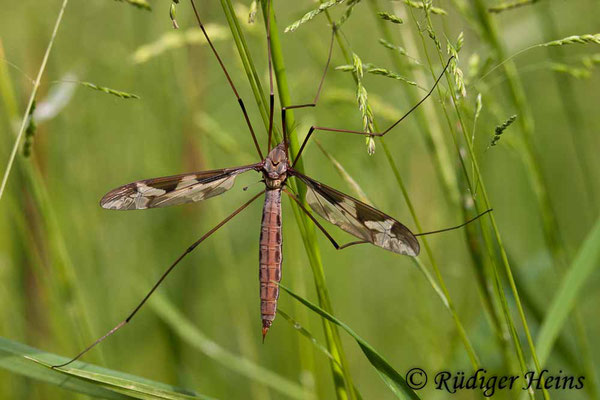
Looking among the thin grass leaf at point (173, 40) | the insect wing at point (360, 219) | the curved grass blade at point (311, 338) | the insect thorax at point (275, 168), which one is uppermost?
the thin grass leaf at point (173, 40)

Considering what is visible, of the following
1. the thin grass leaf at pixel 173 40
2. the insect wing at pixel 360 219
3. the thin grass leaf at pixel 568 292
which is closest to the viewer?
the thin grass leaf at pixel 568 292

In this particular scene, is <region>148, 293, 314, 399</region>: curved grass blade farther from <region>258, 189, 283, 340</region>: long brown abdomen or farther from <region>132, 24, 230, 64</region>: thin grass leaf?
<region>132, 24, 230, 64</region>: thin grass leaf

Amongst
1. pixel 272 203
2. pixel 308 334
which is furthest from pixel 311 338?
pixel 272 203

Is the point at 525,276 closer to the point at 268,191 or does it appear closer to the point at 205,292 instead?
the point at 268,191

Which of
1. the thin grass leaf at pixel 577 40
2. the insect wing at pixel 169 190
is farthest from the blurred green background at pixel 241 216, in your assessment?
the thin grass leaf at pixel 577 40

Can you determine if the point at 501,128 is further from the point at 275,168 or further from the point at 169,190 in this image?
the point at 169,190

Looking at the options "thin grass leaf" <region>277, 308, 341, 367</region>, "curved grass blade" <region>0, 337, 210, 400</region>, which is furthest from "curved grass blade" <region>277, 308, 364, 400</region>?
"curved grass blade" <region>0, 337, 210, 400</region>

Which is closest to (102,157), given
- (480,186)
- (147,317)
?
(147,317)

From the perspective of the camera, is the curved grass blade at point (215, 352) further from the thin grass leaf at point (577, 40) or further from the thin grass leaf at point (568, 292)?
the thin grass leaf at point (577, 40)
